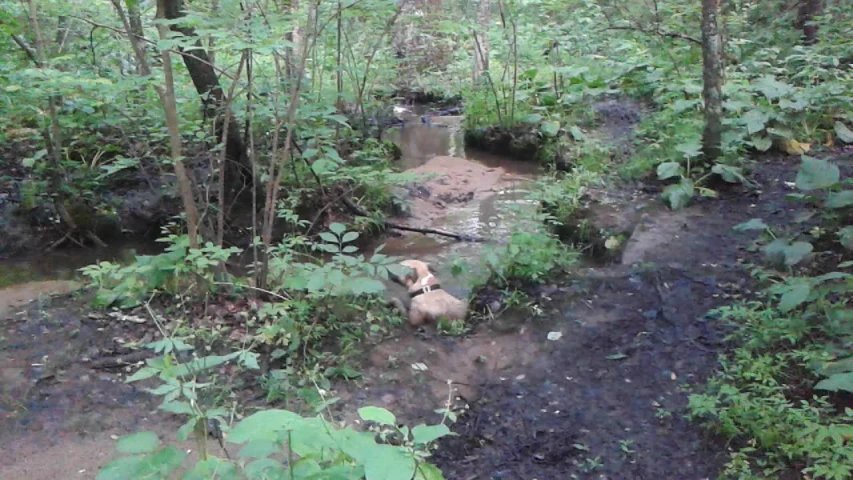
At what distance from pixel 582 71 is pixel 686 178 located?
3.78 meters

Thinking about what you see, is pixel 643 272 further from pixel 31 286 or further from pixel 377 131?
pixel 377 131

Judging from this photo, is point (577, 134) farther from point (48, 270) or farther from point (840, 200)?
point (48, 270)

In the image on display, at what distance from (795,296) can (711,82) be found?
136 inches

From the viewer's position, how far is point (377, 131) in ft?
33.5

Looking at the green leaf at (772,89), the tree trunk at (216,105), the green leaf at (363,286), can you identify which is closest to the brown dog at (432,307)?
the green leaf at (363,286)

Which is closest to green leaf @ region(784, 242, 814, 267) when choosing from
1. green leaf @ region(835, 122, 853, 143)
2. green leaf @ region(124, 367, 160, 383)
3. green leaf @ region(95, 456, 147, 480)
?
green leaf @ region(835, 122, 853, 143)

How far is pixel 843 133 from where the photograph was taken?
7488 mm

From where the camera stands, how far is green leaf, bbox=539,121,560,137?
9805 millimetres

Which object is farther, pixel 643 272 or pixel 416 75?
pixel 416 75

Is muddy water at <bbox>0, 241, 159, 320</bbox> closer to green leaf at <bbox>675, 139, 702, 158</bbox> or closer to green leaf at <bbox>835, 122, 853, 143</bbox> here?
green leaf at <bbox>675, 139, 702, 158</bbox>

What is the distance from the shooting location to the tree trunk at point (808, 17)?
10.8 meters

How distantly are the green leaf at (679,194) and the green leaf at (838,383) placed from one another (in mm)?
3514

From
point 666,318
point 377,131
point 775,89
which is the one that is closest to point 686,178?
point 775,89

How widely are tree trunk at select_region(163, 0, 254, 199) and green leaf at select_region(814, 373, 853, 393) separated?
459 cm
